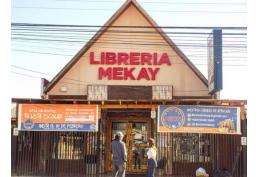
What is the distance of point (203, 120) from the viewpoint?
15.8 metres

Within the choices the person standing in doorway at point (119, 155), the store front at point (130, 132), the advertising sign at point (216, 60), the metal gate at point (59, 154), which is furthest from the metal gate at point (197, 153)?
the person standing in doorway at point (119, 155)

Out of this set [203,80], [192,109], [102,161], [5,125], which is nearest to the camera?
[5,125]

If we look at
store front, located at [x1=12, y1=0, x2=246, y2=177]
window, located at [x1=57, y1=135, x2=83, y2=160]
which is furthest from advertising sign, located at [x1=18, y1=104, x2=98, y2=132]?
window, located at [x1=57, y1=135, x2=83, y2=160]

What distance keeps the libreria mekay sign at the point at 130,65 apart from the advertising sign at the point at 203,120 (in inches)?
171

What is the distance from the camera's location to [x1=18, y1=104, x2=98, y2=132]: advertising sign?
628 inches

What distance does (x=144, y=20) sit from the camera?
20.5m

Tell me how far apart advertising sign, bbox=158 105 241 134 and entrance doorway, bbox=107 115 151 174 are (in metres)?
2.63

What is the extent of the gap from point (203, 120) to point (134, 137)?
385cm

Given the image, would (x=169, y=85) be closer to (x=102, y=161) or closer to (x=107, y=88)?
(x=107, y=88)

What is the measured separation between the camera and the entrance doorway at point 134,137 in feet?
58.5

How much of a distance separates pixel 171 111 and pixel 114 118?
A: 3.47 m

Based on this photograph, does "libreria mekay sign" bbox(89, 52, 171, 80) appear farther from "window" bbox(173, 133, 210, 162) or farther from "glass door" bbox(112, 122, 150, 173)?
"window" bbox(173, 133, 210, 162)

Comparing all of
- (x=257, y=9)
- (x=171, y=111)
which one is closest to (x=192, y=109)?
(x=171, y=111)

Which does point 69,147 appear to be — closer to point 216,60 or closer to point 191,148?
point 191,148
